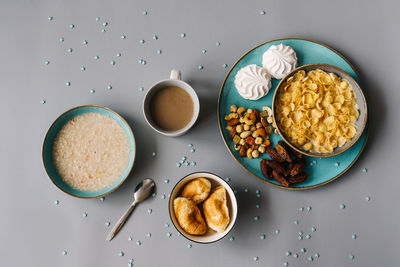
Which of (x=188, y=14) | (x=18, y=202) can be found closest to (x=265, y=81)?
(x=188, y=14)

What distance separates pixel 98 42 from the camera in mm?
1232

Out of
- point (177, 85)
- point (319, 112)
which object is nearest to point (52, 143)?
point (177, 85)

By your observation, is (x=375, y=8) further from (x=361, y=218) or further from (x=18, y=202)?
(x=18, y=202)

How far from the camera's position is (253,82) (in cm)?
110

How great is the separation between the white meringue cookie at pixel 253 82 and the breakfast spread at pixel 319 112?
7cm

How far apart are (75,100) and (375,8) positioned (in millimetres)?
1186

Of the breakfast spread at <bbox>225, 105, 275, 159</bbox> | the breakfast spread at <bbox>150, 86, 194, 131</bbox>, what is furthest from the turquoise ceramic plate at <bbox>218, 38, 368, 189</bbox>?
the breakfast spread at <bbox>150, 86, 194, 131</bbox>

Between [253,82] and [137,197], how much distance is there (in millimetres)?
571

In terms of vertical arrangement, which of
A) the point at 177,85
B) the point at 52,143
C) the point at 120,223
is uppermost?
the point at 177,85

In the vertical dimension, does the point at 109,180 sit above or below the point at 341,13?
below

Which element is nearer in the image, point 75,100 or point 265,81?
point 265,81

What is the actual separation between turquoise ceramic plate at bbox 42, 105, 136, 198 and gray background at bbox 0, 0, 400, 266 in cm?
6

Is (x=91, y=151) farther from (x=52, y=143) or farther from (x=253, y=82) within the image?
(x=253, y=82)

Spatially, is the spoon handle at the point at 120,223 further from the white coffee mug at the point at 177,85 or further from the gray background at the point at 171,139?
the white coffee mug at the point at 177,85
